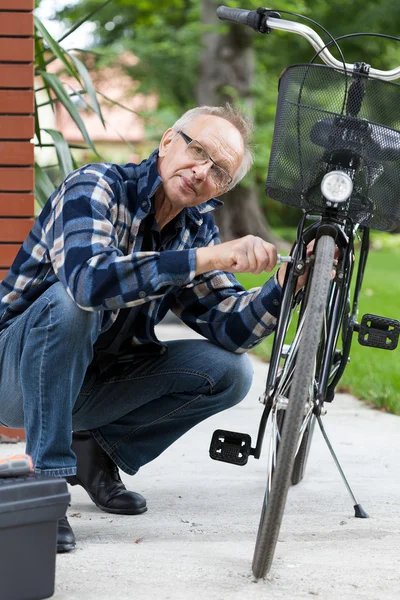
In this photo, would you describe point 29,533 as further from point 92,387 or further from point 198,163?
point 198,163

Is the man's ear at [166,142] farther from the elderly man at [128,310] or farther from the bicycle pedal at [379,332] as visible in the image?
the bicycle pedal at [379,332]

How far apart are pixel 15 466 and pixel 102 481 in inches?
31.8

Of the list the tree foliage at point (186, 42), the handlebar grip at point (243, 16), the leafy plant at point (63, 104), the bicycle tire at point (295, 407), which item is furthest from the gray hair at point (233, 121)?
the tree foliage at point (186, 42)

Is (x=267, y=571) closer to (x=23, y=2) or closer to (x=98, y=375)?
(x=98, y=375)

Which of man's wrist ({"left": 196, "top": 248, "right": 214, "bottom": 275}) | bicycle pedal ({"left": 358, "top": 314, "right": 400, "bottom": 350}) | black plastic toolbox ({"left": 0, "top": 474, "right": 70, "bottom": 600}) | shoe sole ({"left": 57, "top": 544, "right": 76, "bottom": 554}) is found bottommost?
shoe sole ({"left": 57, "top": 544, "right": 76, "bottom": 554})

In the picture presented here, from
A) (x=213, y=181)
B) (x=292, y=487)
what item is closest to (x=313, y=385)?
(x=213, y=181)

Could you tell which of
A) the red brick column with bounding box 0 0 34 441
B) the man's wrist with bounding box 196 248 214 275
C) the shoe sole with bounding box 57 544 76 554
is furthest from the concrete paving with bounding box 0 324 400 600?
the red brick column with bounding box 0 0 34 441

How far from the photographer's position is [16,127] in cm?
339

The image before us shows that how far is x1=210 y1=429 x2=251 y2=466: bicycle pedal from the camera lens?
2.43m

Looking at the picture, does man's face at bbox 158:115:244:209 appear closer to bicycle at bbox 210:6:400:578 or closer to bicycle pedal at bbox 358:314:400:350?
bicycle at bbox 210:6:400:578

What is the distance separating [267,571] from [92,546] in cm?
48

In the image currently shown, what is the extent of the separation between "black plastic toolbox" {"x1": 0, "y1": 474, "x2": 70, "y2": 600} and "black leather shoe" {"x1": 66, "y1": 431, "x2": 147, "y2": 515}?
0.74m

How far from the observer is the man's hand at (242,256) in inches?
82.3

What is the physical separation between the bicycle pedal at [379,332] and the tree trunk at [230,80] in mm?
11191
